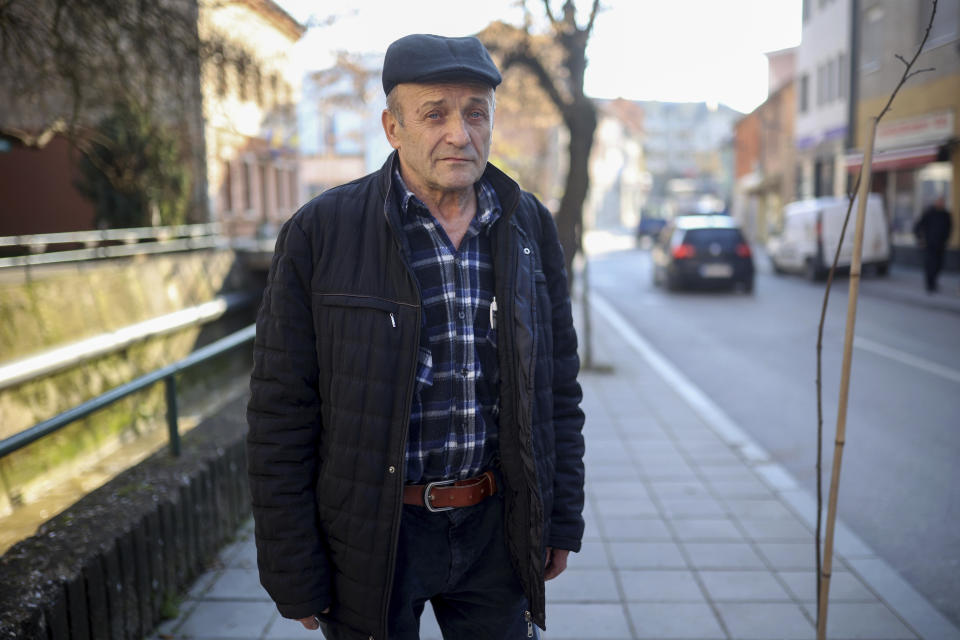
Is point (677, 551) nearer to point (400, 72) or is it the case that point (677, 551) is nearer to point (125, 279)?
point (400, 72)

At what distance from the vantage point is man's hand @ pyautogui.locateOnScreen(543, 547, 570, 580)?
2.24 m

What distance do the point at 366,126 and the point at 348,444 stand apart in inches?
1621

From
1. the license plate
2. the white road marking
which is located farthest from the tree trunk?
the license plate

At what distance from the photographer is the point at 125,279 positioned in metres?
13.2

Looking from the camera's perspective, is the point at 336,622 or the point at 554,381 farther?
the point at 554,381

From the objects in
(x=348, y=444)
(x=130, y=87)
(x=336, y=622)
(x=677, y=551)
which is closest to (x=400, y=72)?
(x=348, y=444)

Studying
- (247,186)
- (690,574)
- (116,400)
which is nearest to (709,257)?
(690,574)

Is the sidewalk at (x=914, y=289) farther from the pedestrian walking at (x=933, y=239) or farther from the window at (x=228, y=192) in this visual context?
the window at (x=228, y=192)

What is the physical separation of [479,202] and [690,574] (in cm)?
262

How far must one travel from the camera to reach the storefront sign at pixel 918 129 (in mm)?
20484

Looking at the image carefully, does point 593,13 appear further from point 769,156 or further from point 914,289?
point 769,156

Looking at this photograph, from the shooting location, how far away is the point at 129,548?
3252 millimetres

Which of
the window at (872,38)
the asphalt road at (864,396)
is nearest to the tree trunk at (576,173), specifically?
the asphalt road at (864,396)

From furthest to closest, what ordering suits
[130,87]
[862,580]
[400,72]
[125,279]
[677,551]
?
1. [125,279]
2. [130,87]
3. [677,551]
4. [862,580]
5. [400,72]
